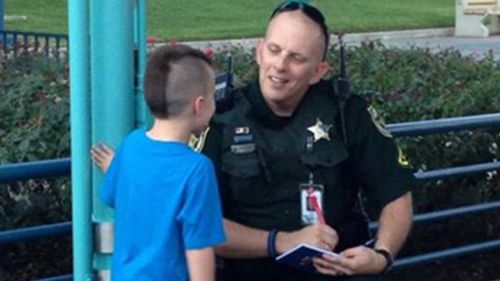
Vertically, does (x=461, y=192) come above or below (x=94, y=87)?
below

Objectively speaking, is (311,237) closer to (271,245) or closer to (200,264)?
(271,245)

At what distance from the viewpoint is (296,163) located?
149 inches

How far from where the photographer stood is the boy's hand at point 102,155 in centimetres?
358

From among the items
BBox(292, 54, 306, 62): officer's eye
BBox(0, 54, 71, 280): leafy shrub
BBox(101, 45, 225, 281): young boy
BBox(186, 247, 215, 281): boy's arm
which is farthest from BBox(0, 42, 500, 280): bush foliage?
BBox(186, 247, 215, 281): boy's arm

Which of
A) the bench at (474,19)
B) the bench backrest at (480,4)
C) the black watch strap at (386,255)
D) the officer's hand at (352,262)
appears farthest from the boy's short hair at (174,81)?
the bench backrest at (480,4)

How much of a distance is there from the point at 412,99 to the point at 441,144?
0.41 meters

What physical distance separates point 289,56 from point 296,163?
1.02 ft

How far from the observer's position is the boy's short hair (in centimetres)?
329

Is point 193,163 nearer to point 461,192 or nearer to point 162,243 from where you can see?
point 162,243

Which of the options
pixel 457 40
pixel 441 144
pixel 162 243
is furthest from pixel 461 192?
pixel 457 40

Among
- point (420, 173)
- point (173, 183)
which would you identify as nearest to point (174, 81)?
point (173, 183)

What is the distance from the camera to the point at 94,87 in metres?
3.64

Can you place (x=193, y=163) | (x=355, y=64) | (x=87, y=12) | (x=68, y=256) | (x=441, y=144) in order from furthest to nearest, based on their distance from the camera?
(x=355, y=64)
(x=441, y=144)
(x=68, y=256)
(x=87, y=12)
(x=193, y=163)

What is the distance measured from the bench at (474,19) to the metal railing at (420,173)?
25.2 m
